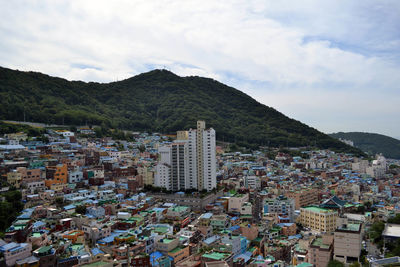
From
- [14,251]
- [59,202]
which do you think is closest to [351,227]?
[14,251]

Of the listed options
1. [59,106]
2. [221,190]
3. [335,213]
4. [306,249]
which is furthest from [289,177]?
[59,106]

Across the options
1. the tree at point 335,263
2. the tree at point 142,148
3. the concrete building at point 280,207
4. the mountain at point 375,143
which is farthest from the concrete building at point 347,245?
the mountain at point 375,143

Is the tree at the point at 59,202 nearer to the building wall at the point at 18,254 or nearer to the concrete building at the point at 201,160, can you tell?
the building wall at the point at 18,254

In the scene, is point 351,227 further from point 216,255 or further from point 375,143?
point 375,143

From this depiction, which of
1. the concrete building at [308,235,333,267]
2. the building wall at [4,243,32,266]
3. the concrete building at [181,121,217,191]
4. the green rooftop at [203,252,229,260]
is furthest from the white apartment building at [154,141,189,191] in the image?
the building wall at [4,243,32,266]

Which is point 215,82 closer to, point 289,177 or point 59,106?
point 59,106

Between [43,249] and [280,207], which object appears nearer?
[43,249]

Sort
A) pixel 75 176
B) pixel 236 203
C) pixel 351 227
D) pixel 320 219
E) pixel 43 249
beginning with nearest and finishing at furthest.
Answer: pixel 43 249, pixel 351 227, pixel 320 219, pixel 236 203, pixel 75 176
